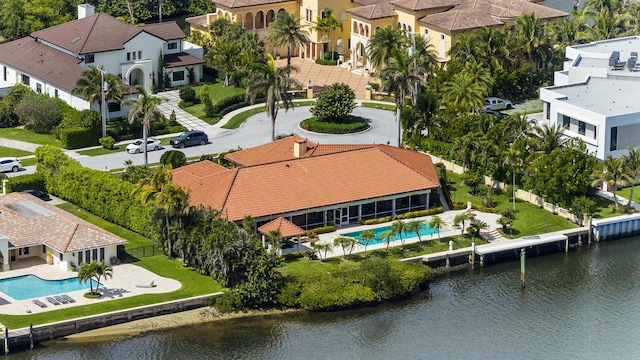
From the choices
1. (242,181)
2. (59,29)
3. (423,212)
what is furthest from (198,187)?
(59,29)

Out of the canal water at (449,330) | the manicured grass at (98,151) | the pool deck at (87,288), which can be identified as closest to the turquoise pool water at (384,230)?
the canal water at (449,330)

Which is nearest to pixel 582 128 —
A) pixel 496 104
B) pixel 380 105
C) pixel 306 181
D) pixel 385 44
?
pixel 496 104

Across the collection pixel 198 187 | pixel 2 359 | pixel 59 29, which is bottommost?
pixel 2 359

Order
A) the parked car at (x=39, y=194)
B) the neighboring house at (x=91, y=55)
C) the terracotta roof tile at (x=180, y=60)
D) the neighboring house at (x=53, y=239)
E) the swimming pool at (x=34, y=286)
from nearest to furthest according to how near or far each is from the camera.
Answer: the swimming pool at (x=34, y=286)
the neighboring house at (x=53, y=239)
the parked car at (x=39, y=194)
the neighboring house at (x=91, y=55)
the terracotta roof tile at (x=180, y=60)

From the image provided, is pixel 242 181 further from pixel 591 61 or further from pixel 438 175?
pixel 591 61

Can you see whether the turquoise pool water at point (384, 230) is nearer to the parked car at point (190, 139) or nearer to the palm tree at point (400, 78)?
the palm tree at point (400, 78)

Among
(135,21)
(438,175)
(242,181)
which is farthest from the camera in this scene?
(135,21)

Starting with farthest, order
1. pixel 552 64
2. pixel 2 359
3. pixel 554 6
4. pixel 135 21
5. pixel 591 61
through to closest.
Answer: pixel 554 6, pixel 135 21, pixel 552 64, pixel 591 61, pixel 2 359
